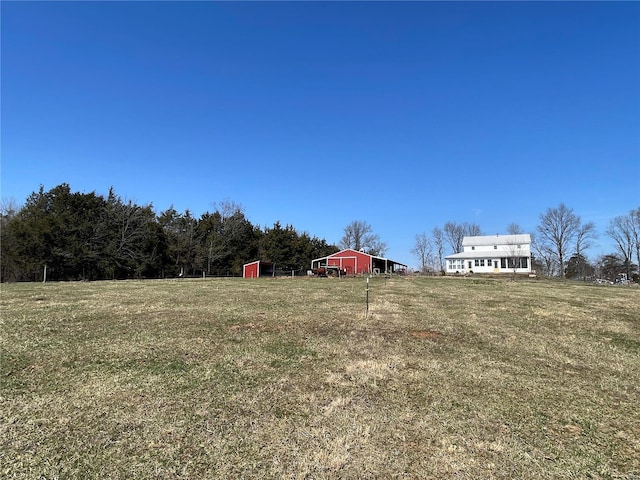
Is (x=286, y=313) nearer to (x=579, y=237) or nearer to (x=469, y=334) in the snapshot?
(x=469, y=334)

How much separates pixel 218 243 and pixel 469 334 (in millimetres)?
40105

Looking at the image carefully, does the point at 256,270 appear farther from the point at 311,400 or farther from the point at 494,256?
the point at 494,256

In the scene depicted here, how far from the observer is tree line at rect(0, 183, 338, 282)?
28344 millimetres

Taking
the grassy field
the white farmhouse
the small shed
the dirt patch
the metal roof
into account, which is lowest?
the grassy field

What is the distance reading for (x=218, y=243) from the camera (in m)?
44.2

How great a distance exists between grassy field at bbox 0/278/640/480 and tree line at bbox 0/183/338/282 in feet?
78.0

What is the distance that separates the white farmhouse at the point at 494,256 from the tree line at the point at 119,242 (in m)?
24.4

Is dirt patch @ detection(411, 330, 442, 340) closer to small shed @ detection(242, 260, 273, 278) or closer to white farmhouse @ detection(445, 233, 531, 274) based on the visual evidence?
small shed @ detection(242, 260, 273, 278)

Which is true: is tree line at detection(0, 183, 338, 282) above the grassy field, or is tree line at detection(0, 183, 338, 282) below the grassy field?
above

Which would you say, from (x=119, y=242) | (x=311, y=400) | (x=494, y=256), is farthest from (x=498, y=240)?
(x=311, y=400)

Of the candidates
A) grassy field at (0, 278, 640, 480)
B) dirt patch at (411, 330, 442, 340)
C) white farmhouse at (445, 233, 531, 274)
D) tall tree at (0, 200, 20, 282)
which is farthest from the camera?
white farmhouse at (445, 233, 531, 274)

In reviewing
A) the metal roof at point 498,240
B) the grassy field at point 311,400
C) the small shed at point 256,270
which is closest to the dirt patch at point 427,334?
the grassy field at point 311,400

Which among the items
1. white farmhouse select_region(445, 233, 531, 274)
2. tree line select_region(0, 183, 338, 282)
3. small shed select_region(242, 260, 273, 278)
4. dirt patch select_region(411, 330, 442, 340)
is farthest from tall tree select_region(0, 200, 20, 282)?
white farmhouse select_region(445, 233, 531, 274)

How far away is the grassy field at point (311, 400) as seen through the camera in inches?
114
